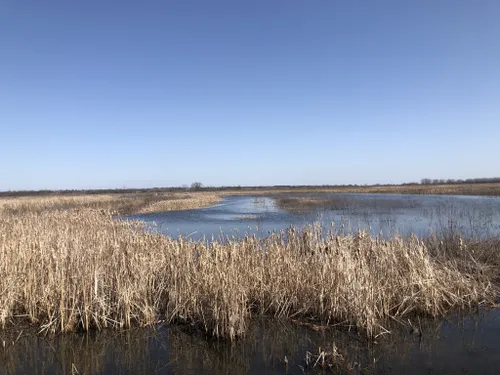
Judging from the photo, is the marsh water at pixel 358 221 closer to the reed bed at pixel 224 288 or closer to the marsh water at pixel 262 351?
the reed bed at pixel 224 288

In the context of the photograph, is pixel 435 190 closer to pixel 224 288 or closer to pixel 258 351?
pixel 224 288

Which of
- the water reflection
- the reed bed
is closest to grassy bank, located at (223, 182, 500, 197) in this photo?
the reed bed

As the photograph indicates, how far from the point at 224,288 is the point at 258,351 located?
1041 millimetres

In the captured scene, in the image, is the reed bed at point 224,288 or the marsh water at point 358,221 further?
the marsh water at point 358,221

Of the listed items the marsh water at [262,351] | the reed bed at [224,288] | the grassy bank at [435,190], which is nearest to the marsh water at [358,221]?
the reed bed at [224,288]

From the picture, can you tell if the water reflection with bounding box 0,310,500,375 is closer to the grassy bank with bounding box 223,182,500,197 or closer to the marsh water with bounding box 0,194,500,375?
the marsh water with bounding box 0,194,500,375

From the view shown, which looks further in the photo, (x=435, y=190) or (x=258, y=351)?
(x=435, y=190)

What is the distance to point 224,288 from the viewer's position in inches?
209

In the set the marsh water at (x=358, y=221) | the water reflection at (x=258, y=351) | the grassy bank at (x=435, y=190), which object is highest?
the grassy bank at (x=435, y=190)

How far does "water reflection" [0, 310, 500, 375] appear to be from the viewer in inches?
174

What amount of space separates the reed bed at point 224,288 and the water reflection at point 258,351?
0.88 feet

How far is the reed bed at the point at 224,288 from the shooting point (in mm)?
5414

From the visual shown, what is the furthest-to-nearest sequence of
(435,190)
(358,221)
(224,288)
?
(435,190) → (358,221) → (224,288)

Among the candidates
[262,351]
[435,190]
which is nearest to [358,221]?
[262,351]
